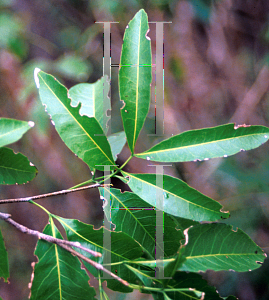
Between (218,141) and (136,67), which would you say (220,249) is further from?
(136,67)

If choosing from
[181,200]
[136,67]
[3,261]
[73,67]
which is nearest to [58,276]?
[3,261]

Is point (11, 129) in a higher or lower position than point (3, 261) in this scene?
higher

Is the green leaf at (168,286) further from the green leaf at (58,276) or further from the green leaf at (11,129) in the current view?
the green leaf at (11,129)

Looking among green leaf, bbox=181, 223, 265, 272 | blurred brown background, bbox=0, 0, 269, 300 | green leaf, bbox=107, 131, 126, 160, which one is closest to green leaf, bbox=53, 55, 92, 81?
blurred brown background, bbox=0, 0, 269, 300

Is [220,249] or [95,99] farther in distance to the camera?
[95,99]

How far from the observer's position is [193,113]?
1.12 meters

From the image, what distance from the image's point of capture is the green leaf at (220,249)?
30 cm

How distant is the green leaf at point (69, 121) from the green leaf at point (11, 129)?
0.12 ft

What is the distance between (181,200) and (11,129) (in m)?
0.24

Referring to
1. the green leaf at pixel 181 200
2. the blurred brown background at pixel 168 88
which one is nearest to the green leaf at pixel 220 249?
the green leaf at pixel 181 200

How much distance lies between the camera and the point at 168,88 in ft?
3.62

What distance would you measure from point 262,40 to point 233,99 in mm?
293

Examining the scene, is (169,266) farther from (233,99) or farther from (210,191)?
(233,99)

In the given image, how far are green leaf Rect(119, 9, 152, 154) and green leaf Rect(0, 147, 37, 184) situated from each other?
6.9 inches
